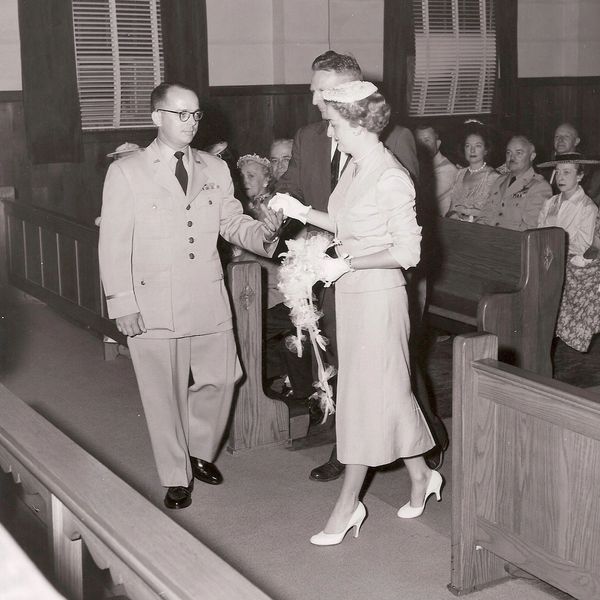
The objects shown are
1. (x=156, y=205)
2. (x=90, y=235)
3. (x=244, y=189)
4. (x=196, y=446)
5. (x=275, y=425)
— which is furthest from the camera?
(x=244, y=189)

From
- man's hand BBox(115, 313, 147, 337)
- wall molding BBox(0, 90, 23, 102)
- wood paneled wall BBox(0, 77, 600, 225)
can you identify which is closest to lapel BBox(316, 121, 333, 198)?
man's hand BBox(115, 313, 147, 337)

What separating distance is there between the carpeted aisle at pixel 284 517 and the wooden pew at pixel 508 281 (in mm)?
692

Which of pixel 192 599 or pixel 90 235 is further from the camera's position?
pixel 90 235

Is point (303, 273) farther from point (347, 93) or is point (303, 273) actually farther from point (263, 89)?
point (263, 89)

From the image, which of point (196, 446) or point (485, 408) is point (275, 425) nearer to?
point (196, 446)

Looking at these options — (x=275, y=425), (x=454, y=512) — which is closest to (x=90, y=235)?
(x=275, y=425)

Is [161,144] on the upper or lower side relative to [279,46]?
lower

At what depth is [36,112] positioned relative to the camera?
803 cm

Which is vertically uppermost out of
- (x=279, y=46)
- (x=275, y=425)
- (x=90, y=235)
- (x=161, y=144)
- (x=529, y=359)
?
(x=279, y=46)

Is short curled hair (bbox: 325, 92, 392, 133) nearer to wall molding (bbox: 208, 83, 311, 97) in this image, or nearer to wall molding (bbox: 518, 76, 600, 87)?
wall molding (bbox: 208, 83, 311, 97)

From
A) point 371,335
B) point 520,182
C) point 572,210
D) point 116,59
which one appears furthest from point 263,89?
point 371,335

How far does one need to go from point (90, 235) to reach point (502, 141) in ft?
17.0

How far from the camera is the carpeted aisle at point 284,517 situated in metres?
3.40

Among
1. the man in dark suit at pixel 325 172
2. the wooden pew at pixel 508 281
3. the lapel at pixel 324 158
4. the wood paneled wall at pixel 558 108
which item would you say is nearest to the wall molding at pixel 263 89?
the wood paneled wall at pixel 558 108
